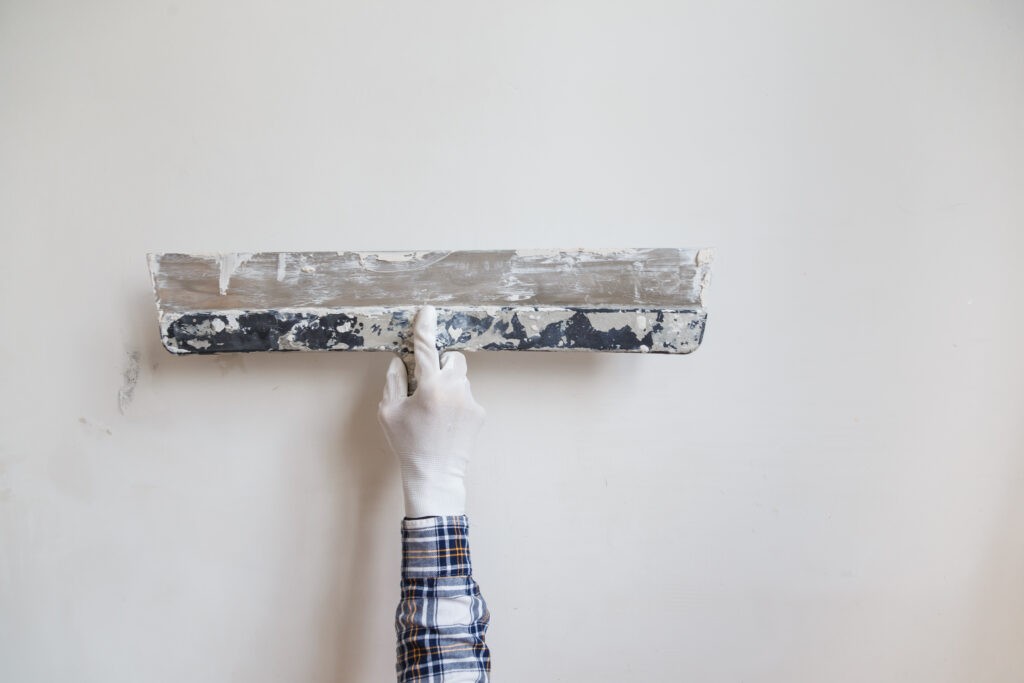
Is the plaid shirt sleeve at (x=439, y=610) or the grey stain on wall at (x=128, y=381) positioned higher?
the grey stain on wall at (x=128, y=381)

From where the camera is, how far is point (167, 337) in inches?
27.5

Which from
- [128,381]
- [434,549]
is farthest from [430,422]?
[128,381]

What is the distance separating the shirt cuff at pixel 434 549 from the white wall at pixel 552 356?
0.12 m

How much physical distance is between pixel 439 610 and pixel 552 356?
1.18 feet

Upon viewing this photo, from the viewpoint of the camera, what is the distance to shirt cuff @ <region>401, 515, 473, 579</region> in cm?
67

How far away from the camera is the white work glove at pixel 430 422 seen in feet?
2.27

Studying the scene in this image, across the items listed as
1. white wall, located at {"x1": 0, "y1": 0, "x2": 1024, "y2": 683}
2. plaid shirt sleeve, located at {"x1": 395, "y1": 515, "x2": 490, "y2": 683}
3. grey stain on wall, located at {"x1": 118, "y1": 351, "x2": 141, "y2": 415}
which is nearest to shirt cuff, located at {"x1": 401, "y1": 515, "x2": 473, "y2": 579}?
plaid shirt sleeve, located at {"x1": 395, "y1": 515, "x2": 490, "y2": 683}

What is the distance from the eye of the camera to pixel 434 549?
68 cm

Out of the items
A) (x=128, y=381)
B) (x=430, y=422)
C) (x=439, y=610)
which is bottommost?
(x=439, y=610)

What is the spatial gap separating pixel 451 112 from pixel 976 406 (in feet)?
2.84

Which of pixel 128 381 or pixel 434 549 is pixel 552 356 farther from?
pixel 128 381

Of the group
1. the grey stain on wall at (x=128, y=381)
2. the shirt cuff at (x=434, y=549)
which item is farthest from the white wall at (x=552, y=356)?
the shirt cuff at (x=434, y=549)

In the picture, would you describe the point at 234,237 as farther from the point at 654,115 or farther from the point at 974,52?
the point at 974,52

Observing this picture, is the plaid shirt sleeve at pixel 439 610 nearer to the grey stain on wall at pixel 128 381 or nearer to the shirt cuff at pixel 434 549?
the shirt cuff at pixel 434 549
